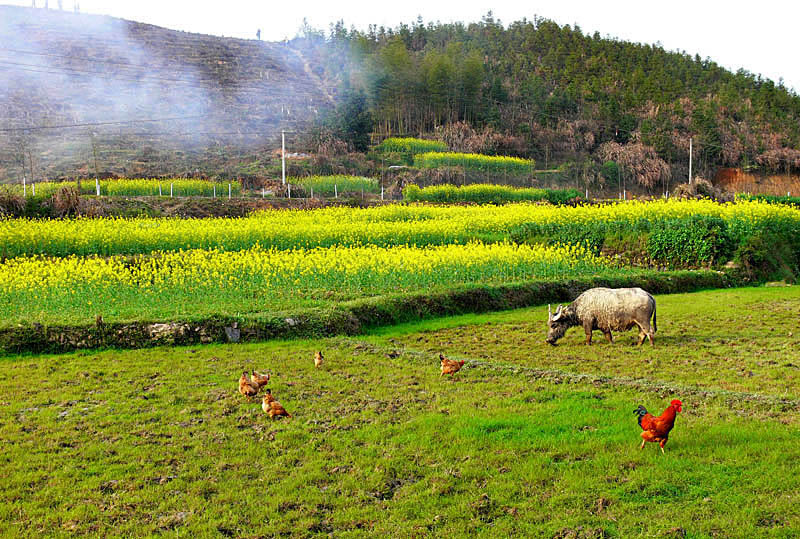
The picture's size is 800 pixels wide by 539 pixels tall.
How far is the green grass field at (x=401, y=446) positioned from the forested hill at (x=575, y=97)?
4593 cm

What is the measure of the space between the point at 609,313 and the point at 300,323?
5496 mm

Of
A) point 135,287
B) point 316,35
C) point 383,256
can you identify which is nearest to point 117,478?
point 135,287

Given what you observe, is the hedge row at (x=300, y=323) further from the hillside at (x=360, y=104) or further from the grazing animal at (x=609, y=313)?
the hillside at (x=360, y=104)

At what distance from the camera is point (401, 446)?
689 centimetres

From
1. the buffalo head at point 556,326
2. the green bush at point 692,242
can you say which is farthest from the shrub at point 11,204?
the green bush at point 692,242

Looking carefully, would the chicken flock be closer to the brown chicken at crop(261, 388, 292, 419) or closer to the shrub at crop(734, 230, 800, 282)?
the brown chicken at crop(261, 388, 292, 419)

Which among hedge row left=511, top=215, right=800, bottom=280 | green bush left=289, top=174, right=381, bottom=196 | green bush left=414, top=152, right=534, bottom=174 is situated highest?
green bush left=414, top=152, right=534, bottom=174

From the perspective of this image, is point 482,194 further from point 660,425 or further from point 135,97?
point 135,97

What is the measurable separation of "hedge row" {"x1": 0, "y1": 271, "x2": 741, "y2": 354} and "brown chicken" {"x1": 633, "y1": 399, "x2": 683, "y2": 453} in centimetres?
724

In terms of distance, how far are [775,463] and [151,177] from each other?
130ft

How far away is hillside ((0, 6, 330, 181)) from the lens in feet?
155

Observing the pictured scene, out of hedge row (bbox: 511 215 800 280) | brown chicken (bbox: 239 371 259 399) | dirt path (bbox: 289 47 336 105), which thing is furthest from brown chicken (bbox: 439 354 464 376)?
dirt path (bbox: 289 47 336 105)

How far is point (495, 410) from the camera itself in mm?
7855

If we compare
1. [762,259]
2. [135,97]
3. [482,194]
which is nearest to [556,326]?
[762,259]
